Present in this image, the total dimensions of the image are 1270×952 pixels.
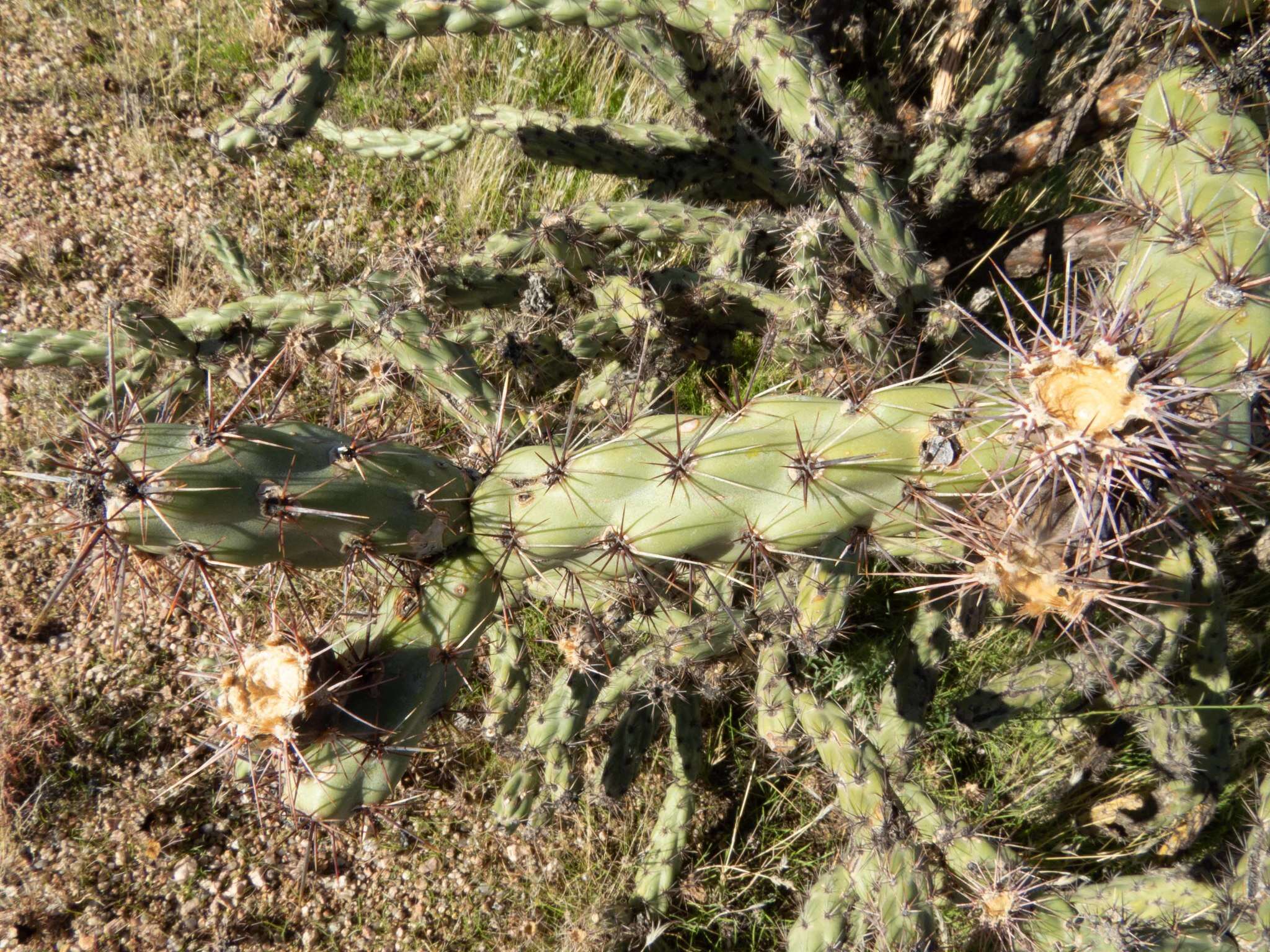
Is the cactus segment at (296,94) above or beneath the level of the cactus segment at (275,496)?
above

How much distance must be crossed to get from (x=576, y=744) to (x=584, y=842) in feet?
2.62

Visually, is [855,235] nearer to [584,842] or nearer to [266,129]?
[266,129]

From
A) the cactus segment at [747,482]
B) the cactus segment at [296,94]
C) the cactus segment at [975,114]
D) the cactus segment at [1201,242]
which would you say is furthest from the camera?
the cactus segment at [975,114]

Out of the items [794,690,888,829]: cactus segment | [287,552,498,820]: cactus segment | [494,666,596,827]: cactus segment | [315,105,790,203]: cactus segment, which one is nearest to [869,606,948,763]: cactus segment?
[794,690,888,829]: cactus segment

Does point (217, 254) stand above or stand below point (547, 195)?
below

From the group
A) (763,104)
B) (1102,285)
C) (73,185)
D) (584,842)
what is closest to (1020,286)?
(763,104)

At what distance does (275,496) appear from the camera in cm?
147

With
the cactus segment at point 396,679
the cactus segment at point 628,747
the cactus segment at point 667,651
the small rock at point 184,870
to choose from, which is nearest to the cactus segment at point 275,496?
the cactus segment at point 396,679

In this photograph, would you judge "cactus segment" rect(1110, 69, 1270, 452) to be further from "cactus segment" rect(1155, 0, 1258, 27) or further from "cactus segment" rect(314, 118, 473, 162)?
"cactus segment" rect(314, 118, 473, 162)

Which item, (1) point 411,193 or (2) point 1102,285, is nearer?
(2) point 1102,285

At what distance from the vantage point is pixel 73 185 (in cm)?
400

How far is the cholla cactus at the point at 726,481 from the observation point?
5.19 ft

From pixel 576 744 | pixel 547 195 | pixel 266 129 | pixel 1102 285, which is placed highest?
pixel 1102 285

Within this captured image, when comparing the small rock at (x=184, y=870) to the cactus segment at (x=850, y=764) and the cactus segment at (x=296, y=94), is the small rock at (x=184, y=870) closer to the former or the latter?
the cactus segment at (x=850, y=764)
